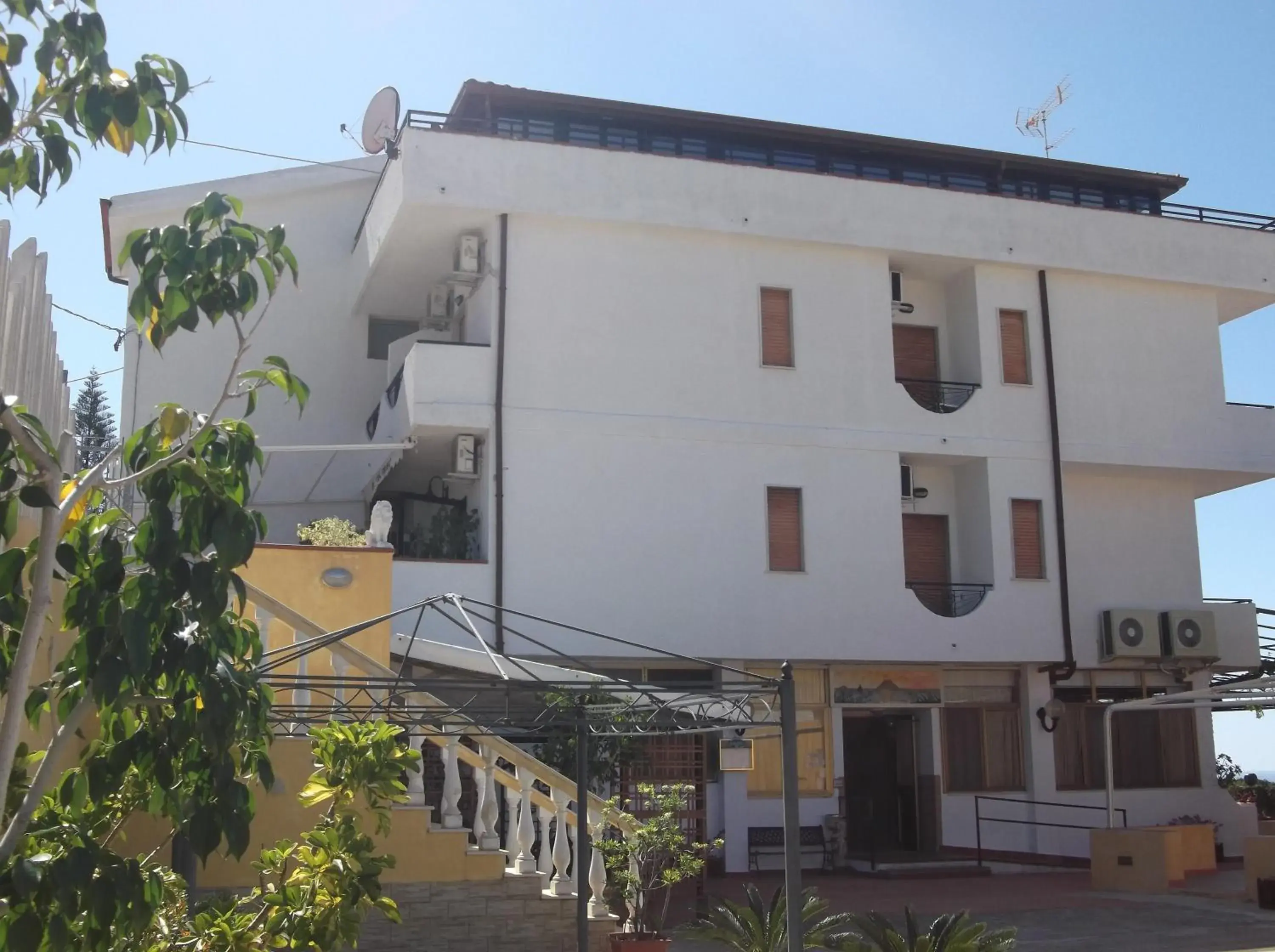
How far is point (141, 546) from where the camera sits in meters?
4.43

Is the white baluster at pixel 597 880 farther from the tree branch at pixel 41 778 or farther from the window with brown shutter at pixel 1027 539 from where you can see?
the window with brown shutter at pixel 1027 539

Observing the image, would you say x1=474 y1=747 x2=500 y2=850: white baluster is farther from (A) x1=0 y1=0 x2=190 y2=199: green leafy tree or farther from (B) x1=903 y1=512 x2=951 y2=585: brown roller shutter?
(B) x1=903 y1=512 x2=951 y2=585: brown roller shutter

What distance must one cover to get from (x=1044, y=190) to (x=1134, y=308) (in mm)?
2914

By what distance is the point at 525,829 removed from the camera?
484 inches

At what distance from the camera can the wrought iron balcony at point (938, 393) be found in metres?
22.5

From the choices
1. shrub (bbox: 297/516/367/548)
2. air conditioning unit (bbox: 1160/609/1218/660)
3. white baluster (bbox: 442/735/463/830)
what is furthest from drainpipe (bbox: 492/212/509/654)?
air conditioning unit (bbox: 1160/609/1218/660)

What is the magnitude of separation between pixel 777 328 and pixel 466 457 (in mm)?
5414

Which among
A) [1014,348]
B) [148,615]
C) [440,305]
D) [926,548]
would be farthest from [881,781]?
[148,615]

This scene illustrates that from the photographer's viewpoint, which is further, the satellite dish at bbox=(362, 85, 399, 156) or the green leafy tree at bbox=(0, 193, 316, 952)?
the satellite dish at bbox=(362, 85, 399, 156)

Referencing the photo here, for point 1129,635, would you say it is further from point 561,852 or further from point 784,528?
point 561,852

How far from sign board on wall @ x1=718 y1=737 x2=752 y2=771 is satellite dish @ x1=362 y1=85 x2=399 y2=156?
49.1ft

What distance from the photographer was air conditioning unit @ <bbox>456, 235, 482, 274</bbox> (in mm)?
20094

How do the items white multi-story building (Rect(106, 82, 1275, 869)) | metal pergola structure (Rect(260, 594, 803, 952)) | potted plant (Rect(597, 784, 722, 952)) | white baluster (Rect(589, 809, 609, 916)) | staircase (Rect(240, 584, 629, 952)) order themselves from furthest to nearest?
1. white multi-story building (Rect(106, 82, 1275, 869))
2. white baluster (Rect(589, 809, 609, 916))
3. potted plant (Rect(597, 784, 722, 952))
4. staircase (Rect(240, 584, 629, 952))
5. metal pergola structure (Rect(260, 594, 803, 952))

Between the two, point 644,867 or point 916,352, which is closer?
point 644,867
